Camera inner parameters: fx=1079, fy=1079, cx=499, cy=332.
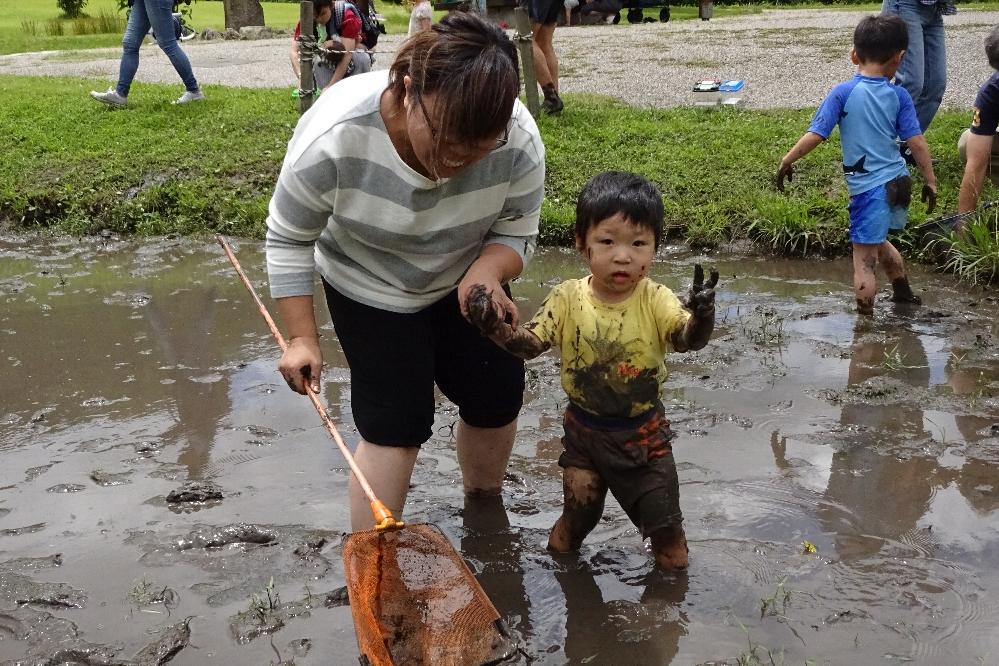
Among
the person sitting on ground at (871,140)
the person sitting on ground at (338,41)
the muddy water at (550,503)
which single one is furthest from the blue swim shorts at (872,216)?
the person sitting on ground at (338,41)

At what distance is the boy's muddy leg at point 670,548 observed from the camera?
10.5 ft

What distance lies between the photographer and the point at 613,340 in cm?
304

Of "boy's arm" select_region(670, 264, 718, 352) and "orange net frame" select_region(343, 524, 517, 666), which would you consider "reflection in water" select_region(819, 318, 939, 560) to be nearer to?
"boy's arm" select_region(670, 264, 718, 352)

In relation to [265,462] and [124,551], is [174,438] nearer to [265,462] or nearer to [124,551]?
[265,462]

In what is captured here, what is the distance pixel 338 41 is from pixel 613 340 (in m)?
6.49

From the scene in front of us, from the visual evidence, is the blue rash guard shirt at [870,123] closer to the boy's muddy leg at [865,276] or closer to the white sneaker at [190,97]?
the boy's muddy leg at [865,276]

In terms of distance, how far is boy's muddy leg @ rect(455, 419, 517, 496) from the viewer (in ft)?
11.5

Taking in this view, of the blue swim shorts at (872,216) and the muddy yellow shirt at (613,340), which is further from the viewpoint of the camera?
the blue swim shorts at (872,216)

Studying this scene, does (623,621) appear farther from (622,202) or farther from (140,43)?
(140,43)

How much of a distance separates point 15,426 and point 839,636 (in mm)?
3438

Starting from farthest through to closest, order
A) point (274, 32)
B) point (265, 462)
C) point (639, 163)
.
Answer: point (274, 32)
point (639, 163)
point (265, 462)

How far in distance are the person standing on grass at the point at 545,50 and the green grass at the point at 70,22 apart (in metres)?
13.8

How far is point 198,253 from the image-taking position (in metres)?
7.32

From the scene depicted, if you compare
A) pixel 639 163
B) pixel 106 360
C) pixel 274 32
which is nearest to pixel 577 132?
pixel 639 163
